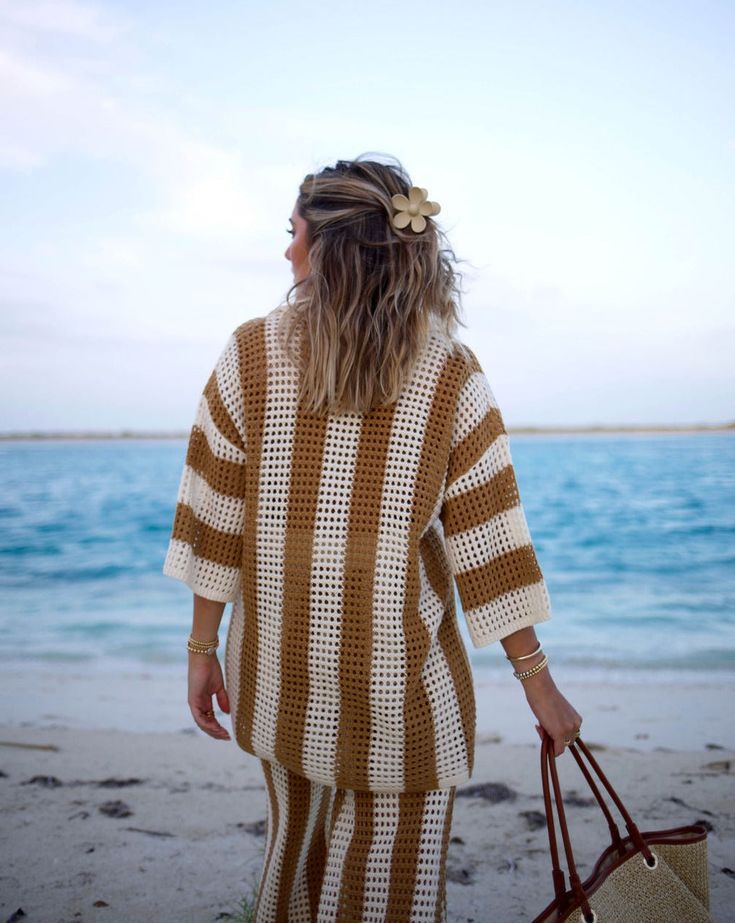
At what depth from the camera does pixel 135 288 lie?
1644 centimetres

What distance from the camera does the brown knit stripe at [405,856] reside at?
1734 millimetres

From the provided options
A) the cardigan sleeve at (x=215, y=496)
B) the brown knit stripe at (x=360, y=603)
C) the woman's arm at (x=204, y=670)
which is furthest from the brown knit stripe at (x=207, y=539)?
the brown knit stripe at (x=360, y=603)

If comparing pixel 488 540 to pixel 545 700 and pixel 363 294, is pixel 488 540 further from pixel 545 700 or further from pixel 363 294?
pixel 363 294

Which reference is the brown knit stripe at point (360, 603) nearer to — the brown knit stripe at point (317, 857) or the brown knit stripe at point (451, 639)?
the brown knit stripe at point (451, 639)

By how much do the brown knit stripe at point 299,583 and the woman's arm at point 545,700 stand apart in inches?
17.2

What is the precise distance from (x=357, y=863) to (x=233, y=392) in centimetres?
106

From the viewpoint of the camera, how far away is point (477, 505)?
1771mm

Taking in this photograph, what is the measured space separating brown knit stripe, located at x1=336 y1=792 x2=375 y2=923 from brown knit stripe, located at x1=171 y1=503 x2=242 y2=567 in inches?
23.6

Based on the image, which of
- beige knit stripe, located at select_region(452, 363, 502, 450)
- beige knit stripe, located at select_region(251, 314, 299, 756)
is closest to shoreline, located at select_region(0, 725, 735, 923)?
beige knit stripe, located at select_region(251, 314, 299, 756)

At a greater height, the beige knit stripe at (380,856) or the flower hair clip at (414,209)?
the flower hair clip at (414,209)

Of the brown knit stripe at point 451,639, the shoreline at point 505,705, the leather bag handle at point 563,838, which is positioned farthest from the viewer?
the shoreline at point 505,705

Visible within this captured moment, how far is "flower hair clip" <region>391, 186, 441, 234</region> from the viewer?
1.69 metres

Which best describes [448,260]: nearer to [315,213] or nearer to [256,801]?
[315,213]

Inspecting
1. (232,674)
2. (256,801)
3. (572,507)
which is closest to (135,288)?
(572,507)
